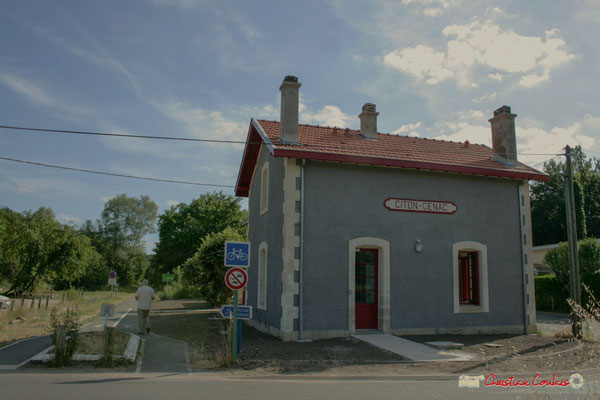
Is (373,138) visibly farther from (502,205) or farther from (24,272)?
(24,272)

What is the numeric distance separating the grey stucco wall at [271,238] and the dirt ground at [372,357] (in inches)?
33.7

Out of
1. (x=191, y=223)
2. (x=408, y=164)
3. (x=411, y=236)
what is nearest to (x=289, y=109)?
(x=408, y=164)

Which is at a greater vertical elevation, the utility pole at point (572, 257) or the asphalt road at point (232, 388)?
the utility pole at point (572, 257)

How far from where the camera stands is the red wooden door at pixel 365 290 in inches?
482

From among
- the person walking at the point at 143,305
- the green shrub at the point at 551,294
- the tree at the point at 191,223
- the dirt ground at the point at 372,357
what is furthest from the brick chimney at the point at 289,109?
the tree at the point at 191,223

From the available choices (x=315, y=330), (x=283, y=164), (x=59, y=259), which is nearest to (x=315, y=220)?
(x=283, y=164)

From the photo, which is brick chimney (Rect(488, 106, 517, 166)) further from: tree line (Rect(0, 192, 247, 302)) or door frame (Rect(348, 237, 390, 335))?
tree line (Rect(0, 192, 247, 302))

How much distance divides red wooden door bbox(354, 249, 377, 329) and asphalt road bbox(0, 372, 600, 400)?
4.50 meters

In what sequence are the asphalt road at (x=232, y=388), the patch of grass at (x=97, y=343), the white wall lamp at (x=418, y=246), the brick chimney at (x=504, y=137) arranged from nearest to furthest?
the asphalt road at (x=232, y=388) → the patch of grass at (x=97, y=343) → the white wall lamp at (x=418, y=246) → the brick chimney at (x=504, y=137)

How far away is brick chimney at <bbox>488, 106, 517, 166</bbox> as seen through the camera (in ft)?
48.4

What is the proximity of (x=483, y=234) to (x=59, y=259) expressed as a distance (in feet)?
77.0

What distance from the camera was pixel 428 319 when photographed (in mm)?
12414

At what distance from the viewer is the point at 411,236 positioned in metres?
12.6

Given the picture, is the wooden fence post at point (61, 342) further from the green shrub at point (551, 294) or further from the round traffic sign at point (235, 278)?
the green shrub at point (551, 294)
